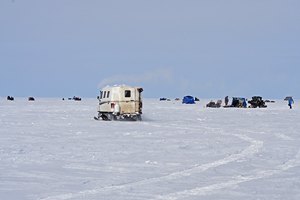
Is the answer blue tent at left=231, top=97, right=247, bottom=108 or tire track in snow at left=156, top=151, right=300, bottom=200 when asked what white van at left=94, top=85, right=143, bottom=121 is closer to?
tire track in snow at left=156, top=151, right=300, bottom=200

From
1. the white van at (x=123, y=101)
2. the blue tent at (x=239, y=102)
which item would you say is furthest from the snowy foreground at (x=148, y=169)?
the blue tent at (x=239, y=102)

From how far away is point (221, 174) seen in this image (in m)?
8.44

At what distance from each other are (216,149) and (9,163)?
21.0 feet

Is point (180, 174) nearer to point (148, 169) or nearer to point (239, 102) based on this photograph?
point (148, 169)

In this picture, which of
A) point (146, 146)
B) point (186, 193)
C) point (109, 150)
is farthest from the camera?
point (146, 146)

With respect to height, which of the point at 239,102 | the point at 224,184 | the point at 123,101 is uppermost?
the point at 239,102

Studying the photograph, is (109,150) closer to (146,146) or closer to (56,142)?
(146,146)

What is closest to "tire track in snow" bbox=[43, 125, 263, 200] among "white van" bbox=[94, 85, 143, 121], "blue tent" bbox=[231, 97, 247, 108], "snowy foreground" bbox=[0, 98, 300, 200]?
"snowy foreground" bbox=[0, 98, 300, 200]

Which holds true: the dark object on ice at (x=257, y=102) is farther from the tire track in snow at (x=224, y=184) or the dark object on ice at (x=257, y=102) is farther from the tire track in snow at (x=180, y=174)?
the tire track in snow at (x=224, y=184)

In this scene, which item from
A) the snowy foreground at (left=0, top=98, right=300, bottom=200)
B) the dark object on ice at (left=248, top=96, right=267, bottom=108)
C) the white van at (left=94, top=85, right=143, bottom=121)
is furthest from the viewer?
the dark object on ice at (left=248, top=96, right=267, bottom=108)

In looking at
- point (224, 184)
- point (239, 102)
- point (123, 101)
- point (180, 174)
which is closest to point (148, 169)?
point (180, 174)

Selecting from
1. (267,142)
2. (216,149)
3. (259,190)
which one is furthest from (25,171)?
(267,142)

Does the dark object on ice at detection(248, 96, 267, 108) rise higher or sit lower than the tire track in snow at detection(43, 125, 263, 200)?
higher

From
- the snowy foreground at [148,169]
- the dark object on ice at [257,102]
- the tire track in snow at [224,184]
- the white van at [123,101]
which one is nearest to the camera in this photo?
the tire track in snow at [224,184]
